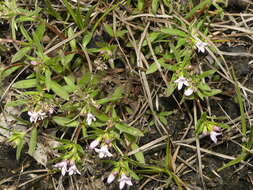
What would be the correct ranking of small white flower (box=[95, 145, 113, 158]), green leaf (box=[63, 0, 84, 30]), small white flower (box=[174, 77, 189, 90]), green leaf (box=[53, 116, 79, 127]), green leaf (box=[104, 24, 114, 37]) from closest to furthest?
small white flower (box=[95, 145, 113, 158]) < small white flower (box=[174, 77, 189, 90]) < green leaf (box=[53, 116, 79, 127]) < green leaf (box=[63, 0, 84, 30]) < green leaf (box=[104, 24, 114, 37])

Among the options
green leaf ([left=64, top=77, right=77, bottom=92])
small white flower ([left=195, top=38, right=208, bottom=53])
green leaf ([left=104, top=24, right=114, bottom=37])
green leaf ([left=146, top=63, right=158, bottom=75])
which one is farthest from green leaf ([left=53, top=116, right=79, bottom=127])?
small white flower ([left=195, top=38, right=208, bottom=53])

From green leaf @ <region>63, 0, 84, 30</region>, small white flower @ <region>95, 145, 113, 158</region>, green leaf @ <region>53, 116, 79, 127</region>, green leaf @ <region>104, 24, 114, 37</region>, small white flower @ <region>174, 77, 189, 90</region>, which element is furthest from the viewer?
green leaf @ <region>104, 24, 114, 37</region>

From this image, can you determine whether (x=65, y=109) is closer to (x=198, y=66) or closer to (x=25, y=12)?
(x=25, y=12)

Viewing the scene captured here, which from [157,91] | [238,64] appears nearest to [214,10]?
[238,64]

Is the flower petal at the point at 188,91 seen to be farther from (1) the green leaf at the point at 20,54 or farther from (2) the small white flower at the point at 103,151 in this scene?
(1) the green leaf at the point at 20,54

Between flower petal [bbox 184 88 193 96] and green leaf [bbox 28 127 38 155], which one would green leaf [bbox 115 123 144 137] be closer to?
flower petal [bbox 184 88 193 96]
